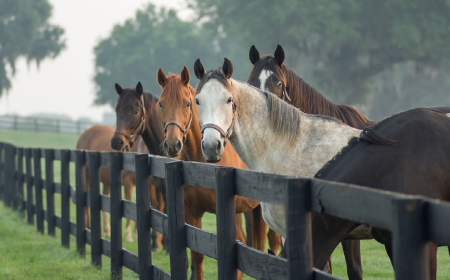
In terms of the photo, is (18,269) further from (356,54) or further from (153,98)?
(356,54)

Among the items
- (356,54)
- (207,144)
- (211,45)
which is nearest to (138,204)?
(207,144)

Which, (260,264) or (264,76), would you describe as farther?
(264,76)

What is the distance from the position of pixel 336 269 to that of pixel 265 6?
2467 centimetres

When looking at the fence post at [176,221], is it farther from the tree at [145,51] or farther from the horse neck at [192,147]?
the tree at [145,51]

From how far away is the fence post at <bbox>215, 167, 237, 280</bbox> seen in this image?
10.1ft

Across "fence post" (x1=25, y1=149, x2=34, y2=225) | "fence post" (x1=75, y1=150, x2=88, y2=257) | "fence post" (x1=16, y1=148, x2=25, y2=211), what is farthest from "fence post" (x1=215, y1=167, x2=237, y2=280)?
"fence post" (x1=16, y1=148, x2=25, y2=211)

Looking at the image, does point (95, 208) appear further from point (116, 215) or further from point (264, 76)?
point (264, 76)

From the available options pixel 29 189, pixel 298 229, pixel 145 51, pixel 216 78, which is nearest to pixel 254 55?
pixel 216 78

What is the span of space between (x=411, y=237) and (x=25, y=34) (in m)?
39.3

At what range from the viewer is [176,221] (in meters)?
3.82

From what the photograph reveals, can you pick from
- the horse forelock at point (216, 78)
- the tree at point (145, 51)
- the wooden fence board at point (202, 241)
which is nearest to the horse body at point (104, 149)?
the horse forelock at point (216, 78)

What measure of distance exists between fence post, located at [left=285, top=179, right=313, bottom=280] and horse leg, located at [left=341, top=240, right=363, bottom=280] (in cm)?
198

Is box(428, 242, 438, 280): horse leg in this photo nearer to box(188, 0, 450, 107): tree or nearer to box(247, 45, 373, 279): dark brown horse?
box(247, 45, 373, 279): dark brown horse

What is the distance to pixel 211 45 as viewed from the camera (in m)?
48.8
